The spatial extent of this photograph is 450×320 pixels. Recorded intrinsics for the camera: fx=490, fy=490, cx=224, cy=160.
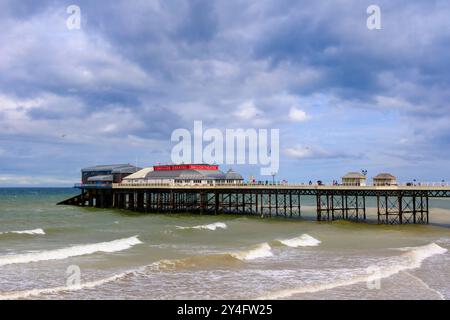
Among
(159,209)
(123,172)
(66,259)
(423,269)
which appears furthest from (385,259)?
(123,172)

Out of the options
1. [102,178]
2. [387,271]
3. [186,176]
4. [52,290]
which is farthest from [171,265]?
[102,178]

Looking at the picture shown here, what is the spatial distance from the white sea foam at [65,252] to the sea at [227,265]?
0.05 m

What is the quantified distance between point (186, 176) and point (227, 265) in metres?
43.8

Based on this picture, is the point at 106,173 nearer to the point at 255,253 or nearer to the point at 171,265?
the point at 255,253

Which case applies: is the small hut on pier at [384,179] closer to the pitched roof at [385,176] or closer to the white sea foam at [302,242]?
the pitched roof at [385,176]

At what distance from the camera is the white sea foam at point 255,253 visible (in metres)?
25.2

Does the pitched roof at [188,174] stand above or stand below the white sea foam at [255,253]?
above

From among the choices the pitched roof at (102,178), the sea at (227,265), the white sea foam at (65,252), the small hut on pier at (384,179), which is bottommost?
the sea at (227,265)

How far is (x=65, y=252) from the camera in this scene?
87.5ft

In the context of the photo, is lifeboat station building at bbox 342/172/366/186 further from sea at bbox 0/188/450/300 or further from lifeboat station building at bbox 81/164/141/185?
lifeboat station building at bbox 81/164/141/185

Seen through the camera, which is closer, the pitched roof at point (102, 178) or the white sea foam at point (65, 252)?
the white sea foam at point (65, 252)

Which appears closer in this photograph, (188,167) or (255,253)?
(255,253)

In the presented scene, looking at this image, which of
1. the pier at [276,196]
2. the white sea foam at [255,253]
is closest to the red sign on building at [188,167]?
the pier at [276,196]
